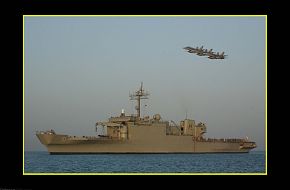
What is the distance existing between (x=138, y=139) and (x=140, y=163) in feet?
8.16

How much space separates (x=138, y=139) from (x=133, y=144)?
279 mm

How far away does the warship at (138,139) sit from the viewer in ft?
65.4

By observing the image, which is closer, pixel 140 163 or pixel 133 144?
pixel 140 163

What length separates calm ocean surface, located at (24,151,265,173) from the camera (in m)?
16.6

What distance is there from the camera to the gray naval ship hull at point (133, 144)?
19.8 metres

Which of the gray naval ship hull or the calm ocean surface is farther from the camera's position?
the gray naval ship hull

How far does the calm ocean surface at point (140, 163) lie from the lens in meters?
16.6

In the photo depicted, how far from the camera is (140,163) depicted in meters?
18.2

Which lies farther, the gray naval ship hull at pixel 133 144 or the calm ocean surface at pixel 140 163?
the gray naval ship hull at pixel 133 144

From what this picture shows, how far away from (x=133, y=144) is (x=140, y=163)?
2289 millimetres

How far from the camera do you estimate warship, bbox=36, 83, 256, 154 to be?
1992 cm
